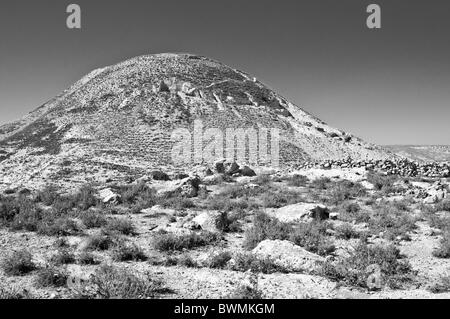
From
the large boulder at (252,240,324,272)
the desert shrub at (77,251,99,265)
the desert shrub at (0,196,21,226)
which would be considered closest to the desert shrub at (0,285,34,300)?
the desert shrub at (77,251,99,265)

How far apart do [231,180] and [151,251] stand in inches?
472

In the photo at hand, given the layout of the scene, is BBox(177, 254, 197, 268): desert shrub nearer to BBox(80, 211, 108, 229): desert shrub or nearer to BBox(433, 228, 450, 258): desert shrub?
BBox(80, 211, 108, 229): desert shrub

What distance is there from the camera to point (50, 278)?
633 cm

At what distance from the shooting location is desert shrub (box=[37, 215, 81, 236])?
9578 millimetres

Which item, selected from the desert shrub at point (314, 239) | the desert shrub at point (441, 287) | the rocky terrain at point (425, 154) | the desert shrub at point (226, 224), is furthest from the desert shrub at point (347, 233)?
the rocky terrain at point (425, 154)

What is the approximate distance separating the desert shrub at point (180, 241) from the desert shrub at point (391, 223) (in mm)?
5019

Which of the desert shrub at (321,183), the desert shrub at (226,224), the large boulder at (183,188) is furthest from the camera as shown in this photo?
the desert shrub at (321,183)

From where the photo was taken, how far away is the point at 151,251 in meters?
8.46

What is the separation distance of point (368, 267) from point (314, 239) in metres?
1.84

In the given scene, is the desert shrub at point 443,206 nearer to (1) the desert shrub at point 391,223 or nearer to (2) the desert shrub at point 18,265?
(1) the desert shrub at point 391,223

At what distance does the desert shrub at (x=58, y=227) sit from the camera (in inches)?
377

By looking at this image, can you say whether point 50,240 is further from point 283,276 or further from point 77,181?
point 77,181

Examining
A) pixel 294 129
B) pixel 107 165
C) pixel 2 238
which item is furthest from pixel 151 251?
pixel 294 129

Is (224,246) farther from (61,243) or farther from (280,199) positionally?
(280,199)
